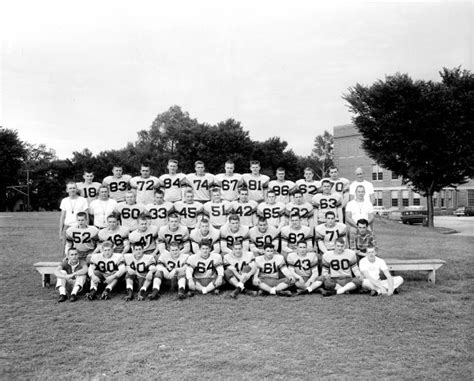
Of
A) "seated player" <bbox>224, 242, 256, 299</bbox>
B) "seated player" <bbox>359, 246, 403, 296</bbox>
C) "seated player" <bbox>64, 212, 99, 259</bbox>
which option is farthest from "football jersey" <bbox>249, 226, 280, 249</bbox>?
"seated player" <bbox>64, 212, 99, 259</bbox>

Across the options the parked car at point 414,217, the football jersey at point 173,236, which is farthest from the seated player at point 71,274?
the parked car at point 414,217

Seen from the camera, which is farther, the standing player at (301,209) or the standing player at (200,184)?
the standing player at (200,184)

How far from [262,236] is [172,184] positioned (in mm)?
2244

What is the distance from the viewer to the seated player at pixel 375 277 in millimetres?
7578

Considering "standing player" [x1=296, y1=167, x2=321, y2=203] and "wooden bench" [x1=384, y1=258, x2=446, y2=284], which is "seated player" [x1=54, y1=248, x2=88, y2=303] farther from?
"wooden bench" [x1=384, y1=258, x2=446, y2=284]

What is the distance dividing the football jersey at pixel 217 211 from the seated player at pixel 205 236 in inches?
20.2

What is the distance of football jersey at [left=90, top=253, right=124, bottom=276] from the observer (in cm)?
Result: 791

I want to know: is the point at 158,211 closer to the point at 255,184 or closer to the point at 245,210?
the point at 245,210

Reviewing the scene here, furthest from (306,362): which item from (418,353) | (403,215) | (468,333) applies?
(403,215)

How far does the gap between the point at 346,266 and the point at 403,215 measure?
28594 millimetres

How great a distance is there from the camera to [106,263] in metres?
7.91

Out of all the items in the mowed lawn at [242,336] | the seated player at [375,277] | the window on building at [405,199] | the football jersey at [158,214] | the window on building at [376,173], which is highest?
the window on building at [376,173]

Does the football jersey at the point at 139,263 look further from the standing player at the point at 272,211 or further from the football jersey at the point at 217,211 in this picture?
the standing player at the point at 272,211

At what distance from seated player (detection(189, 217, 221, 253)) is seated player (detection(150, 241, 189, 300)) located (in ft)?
1.39
